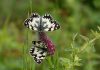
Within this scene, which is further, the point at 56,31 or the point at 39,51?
the point at 56,31

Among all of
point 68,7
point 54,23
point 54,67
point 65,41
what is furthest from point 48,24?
point 68,7

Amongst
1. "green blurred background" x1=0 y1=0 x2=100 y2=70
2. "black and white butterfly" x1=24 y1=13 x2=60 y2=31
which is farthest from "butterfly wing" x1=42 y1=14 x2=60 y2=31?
"green blurred background" x1=0 y1=0 x2=100 y2=70

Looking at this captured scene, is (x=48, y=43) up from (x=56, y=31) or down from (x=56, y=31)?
down

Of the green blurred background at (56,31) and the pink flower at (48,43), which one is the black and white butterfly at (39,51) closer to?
the pink flower at (48,43)

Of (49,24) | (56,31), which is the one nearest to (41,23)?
(49,24)

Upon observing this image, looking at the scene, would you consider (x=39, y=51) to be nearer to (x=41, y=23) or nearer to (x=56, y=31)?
(x=41, y=23)

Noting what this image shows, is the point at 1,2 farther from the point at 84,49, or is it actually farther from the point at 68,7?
the point at 84,49
